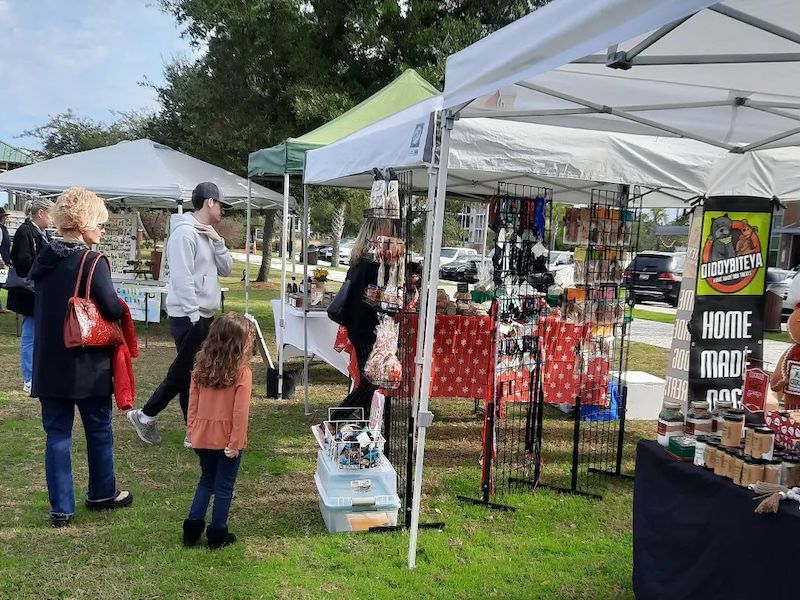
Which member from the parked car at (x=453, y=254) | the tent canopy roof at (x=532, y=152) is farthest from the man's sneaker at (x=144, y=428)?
the parked car at (x=453, y=254)

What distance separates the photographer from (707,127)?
3914mm

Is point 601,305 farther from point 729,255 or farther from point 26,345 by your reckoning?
point 26,345

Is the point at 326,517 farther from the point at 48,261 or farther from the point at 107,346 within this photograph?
the point at 48,261

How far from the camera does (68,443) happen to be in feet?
11.6

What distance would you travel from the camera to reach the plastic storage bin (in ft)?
12.1

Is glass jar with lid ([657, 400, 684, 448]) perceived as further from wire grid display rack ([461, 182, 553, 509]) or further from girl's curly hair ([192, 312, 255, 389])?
girl's curly hair ([192, 312, 255, 389])

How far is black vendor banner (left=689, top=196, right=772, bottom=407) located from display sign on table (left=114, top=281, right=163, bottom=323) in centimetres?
767

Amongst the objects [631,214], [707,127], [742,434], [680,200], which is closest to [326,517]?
[742,434]

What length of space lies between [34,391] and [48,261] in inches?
27.9

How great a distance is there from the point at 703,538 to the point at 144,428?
4.09 metres

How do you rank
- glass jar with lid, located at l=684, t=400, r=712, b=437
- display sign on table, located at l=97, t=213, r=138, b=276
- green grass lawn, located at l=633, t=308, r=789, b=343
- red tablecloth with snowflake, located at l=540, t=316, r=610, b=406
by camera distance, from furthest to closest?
green grass lawn, located at l=633, t=308, r=789, b=343 → display sign on table, located at l=97, t=213, r=138, b=276 → red tablecloth with snowflake, located at l=540, t=316, r=610, b=406 → glass jar with lid, located at l=684, t=400, r=712, b=437

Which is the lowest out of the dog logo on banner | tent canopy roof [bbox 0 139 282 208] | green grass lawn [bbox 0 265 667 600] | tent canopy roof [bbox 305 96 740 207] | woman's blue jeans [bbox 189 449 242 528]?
green grass lawn [bbox 0 265 667 600]

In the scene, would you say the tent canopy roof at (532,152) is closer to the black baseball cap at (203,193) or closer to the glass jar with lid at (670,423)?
the black baseball cap at (203,193)

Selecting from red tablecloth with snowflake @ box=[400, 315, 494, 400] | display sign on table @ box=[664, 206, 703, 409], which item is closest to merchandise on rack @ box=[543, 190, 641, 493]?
display sign on table @ box=[664, 206, 703, 409]
